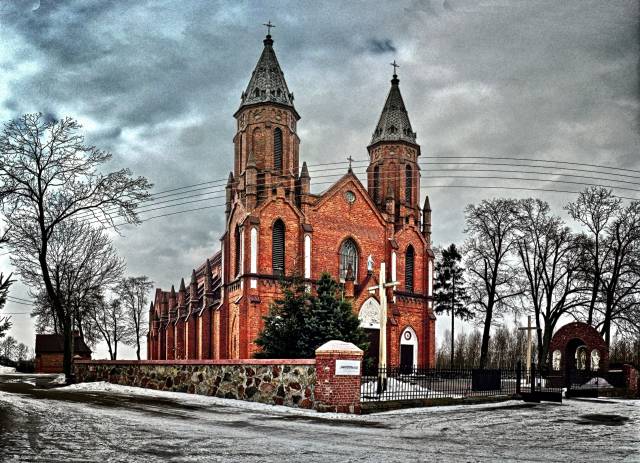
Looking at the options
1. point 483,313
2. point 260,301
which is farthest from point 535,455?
point 483,313

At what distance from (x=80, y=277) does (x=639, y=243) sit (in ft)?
99.3

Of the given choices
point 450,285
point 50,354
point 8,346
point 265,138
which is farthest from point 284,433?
point 8,346

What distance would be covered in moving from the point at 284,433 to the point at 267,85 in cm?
3180

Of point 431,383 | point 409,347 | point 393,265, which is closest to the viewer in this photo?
point 431,383

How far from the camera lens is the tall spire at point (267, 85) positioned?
134ft

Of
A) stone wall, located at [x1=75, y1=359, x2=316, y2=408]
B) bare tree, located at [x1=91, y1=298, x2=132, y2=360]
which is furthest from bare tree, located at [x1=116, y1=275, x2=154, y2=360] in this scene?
stone wall, located at [x1=75, y1=359, x2=316, y2=408]

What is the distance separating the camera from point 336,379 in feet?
54.1

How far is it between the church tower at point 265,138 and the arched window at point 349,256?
474 cm

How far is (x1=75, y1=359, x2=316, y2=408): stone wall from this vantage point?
1727cm

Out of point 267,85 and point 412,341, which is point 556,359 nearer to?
point 412,341

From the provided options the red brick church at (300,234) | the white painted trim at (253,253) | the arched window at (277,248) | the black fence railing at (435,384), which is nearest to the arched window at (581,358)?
the black fence railing at (435,384)

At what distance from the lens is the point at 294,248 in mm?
38344

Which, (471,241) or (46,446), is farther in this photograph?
(471,241)

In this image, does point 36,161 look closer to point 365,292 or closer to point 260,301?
point 260,301
